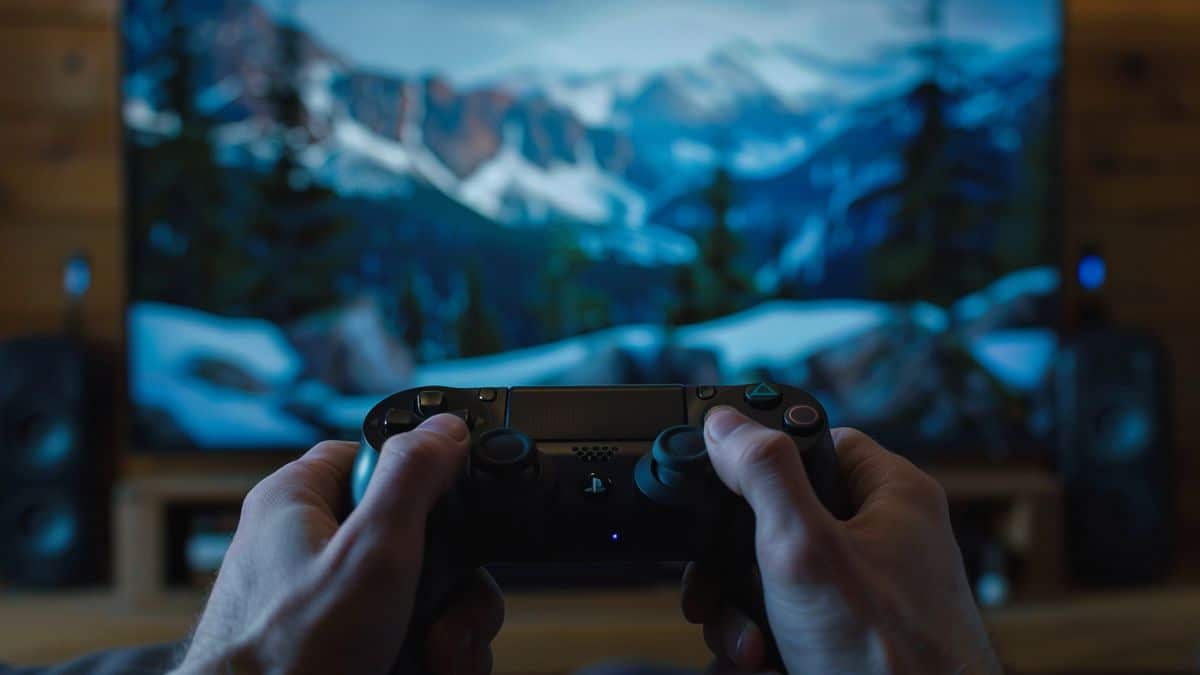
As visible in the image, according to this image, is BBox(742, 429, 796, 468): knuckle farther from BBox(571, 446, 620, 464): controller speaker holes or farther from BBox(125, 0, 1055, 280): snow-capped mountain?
BBox(125, 0, 1055, 280): snow-capped mountain

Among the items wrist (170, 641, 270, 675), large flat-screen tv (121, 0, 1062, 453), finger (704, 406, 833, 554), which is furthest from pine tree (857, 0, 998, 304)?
wrist (170, 641, 270, 675)

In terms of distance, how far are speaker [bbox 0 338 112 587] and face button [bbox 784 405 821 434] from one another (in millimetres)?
1831

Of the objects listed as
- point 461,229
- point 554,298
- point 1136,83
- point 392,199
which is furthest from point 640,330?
point 1136,83

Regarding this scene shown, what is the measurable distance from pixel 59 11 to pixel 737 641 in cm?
227

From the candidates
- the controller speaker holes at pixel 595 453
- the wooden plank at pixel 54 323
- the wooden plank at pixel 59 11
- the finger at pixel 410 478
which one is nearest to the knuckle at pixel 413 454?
the finger at pixel 410 478

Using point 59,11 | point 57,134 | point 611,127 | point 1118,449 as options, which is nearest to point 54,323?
point 57,134

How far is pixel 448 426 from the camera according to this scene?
1.59ft

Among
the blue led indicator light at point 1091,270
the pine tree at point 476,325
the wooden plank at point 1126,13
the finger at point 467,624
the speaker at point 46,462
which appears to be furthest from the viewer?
the wooden plank at point 1126,13

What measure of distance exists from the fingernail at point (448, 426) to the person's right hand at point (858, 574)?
0.12 meters

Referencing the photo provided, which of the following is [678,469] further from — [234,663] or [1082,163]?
[1082,163]

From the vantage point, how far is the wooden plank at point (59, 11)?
2.19 m

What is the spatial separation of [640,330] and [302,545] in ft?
5.39

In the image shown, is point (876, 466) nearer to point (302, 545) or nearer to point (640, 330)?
point (302, 545)

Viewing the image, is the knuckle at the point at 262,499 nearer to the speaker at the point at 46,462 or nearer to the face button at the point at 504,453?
the face button at the point at 504,453
